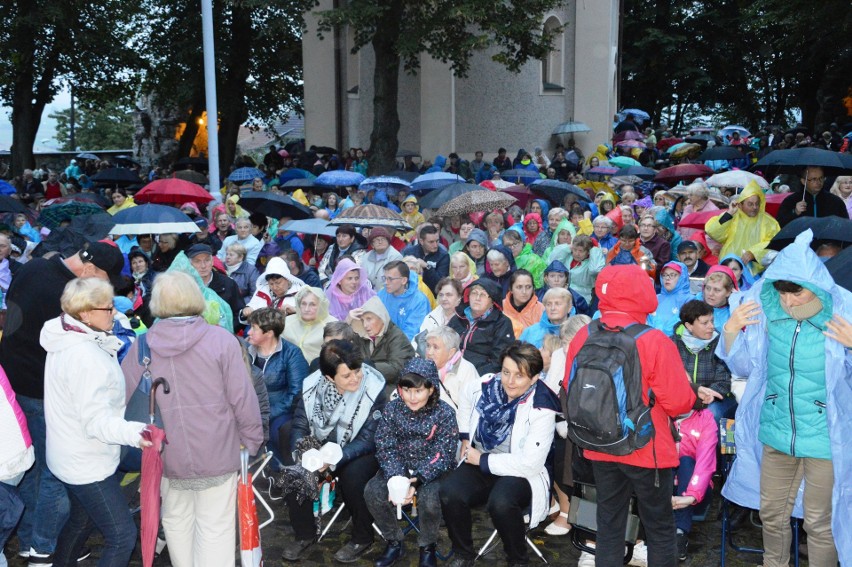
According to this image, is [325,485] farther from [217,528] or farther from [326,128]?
[326,128]

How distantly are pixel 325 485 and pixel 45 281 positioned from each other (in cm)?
221

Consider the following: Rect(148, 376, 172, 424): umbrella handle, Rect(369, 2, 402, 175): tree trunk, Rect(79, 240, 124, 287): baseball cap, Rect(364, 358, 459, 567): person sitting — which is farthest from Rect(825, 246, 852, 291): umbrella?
Rect(369, 2, 402, 175): tree trunk

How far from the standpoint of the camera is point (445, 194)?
1267cm

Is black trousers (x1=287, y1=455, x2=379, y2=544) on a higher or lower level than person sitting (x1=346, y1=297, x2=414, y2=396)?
lower

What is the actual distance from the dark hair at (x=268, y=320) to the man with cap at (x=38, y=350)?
1454mm

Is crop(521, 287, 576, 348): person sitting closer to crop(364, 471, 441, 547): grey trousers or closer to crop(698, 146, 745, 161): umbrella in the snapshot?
crop(364, 471, 441, 547): grey trousers

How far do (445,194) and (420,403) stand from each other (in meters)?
7.20

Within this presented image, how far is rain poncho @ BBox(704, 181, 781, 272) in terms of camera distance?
9.78 m

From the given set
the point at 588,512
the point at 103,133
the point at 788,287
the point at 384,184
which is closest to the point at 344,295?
the point at 588,512

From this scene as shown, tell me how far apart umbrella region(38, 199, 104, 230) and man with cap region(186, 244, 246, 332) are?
10.6 ft

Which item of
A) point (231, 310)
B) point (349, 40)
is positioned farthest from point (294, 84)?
point (231, 310)

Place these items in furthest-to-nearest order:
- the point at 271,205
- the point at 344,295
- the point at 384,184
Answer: the point at 384,184, the point at 271,205, the point at 344,295

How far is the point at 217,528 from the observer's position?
4.95m

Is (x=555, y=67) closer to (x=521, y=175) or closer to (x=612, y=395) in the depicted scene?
(x=521, y=175)
